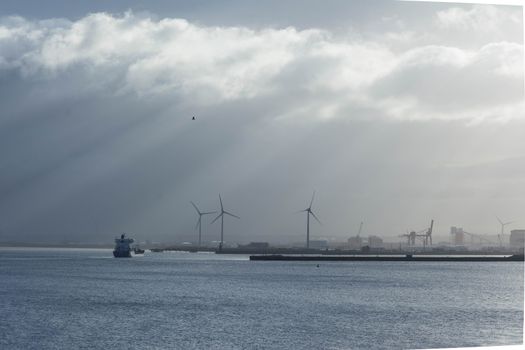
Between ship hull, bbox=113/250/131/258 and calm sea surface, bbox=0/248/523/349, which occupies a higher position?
ship hull, bbox=113/250/131/258

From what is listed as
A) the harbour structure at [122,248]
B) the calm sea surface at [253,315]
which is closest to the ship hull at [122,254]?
the harbour structure at [122,248]

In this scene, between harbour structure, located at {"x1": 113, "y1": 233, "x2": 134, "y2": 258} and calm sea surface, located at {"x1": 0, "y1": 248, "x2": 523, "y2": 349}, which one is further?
harbour structure, located at {"x1": 113, "y1": 233, "x2": 134, "y2": 258}

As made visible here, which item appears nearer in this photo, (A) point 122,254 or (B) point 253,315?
(B) point 253,315

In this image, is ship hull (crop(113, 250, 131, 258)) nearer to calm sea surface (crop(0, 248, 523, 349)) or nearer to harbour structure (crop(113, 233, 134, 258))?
harbour structure (crop(113, 233, 134, 258))

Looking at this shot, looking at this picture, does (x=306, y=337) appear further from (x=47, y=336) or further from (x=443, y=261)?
(x=443, y=261)

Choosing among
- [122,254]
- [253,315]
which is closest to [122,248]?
[122,254]

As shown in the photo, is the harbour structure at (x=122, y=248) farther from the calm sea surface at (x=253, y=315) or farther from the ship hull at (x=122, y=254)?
the calm sea surface at (x=253, y=315)

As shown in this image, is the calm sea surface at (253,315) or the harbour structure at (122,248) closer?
the calm sea surface at (253,315)

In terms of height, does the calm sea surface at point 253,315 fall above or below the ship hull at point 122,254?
below

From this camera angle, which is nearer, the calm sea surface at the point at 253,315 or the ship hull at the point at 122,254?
the calm sea surface at the point at 253,315

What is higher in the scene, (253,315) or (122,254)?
(122,254)

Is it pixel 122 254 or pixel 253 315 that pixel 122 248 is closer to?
pixel 122 254

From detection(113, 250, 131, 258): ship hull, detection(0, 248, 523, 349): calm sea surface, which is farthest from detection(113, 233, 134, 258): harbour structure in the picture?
detection(0, 248, 523, 349): calm sea surface

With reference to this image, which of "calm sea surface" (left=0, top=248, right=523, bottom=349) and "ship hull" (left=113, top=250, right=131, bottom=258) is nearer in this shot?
"calm sea surface" (left=0, top=248, right=523, bottom=349)
